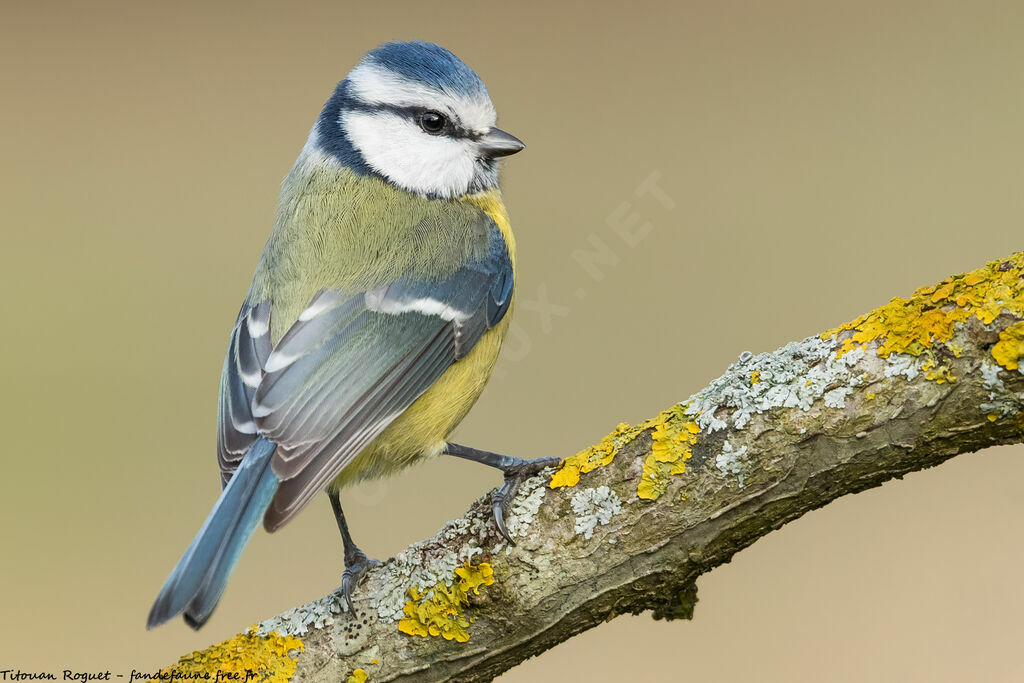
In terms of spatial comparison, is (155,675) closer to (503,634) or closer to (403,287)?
(503,634)

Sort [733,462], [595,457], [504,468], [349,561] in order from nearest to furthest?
[733,462] < [595,457] < [504,468] < [349,561]

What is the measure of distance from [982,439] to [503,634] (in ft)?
2.20

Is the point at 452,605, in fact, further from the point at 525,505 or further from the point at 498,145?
the point at 498,145

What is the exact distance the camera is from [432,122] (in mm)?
1828

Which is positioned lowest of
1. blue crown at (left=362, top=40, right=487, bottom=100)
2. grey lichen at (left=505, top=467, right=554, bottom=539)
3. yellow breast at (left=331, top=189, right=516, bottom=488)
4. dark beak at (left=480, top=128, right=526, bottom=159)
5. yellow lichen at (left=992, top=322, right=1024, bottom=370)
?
yellow lichen at (left=992, top=322, right=1024, bottom=370)

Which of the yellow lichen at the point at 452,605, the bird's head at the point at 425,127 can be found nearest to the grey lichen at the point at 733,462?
the yellow lichen at the point at 452,605

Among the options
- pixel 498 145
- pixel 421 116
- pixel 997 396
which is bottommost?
pixel 997 396

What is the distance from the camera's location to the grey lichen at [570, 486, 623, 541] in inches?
47.5

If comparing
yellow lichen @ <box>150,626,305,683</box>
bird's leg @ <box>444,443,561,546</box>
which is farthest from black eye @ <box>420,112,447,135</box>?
yellow lichen @ <box>150,626,305,683</box>

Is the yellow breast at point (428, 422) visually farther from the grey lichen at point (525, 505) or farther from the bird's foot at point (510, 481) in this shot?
the grey lichen at point (525, 505)

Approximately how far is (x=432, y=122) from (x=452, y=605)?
1.01 meters

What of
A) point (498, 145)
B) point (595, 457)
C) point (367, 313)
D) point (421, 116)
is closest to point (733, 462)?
point (595, 457)

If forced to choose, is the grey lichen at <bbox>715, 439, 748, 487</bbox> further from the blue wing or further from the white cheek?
the white cheek

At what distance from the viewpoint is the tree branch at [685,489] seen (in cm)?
108
